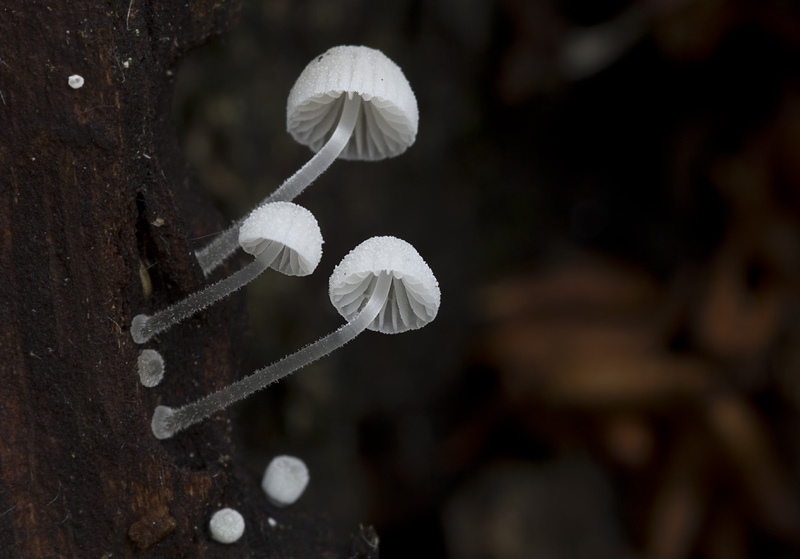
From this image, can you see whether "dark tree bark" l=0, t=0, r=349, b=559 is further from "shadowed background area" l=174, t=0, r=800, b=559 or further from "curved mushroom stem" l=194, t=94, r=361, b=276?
"shadowed background area" l=174, t=0, r=800, b=559

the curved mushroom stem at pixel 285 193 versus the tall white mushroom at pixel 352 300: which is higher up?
the curved mushroom stem at pixel 285 193

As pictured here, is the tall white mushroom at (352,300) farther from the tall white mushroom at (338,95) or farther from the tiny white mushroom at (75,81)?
the tiny white mushroom at (75,81)

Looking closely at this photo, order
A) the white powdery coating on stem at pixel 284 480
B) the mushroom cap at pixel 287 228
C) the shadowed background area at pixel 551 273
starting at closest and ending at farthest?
the mushroom cap at pixel 287 228 → the white powdery coating on stem at pixel 284 480 → the shadowed background area at pixel 551 273

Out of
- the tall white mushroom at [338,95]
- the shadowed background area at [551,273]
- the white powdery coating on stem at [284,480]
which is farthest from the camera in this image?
the shadowed background area at [551,273]

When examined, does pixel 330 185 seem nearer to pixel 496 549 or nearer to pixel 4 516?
pixel 496 549

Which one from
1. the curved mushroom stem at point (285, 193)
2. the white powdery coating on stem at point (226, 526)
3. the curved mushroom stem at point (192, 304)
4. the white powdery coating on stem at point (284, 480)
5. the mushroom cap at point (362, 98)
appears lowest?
the white powdery coating on stem at point (226, 526)

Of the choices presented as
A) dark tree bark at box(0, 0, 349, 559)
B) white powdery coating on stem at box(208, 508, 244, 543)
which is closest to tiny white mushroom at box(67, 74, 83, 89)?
dark tree bark at box(0, 0, 349, 559)

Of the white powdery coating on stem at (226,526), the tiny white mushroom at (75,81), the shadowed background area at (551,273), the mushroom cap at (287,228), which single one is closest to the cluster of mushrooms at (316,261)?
the mushroom cap at (287,228)
